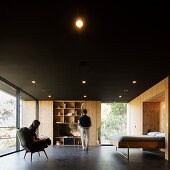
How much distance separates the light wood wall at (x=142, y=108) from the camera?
6.22 metres

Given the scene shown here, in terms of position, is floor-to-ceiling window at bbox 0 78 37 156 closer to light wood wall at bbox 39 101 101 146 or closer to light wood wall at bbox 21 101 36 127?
light wood wall at bbox 21 101 36 127

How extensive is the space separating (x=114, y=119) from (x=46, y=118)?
125 inches

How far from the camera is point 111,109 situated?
34.4ft

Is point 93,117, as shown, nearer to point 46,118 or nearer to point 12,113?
point 46,118

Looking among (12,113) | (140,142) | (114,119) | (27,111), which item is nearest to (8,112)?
(12,113)

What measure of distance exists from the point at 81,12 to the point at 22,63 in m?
2.76

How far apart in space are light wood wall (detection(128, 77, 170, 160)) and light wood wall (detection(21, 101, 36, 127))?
172 inches

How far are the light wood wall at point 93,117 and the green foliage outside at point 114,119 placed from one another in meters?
0.69

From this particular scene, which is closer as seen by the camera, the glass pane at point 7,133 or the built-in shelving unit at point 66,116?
the glass pane at point 7,133

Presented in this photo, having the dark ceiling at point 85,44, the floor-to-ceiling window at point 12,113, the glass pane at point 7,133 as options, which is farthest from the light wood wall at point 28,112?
the dark ceiling at point 85,44

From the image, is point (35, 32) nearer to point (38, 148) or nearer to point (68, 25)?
point (68, 25)

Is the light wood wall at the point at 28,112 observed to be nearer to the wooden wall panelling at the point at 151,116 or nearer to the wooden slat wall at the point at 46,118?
the wooden slat wall at the point at 46,118

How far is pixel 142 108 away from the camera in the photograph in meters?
8.49

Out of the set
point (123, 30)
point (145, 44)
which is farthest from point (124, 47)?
point (123, 30)
